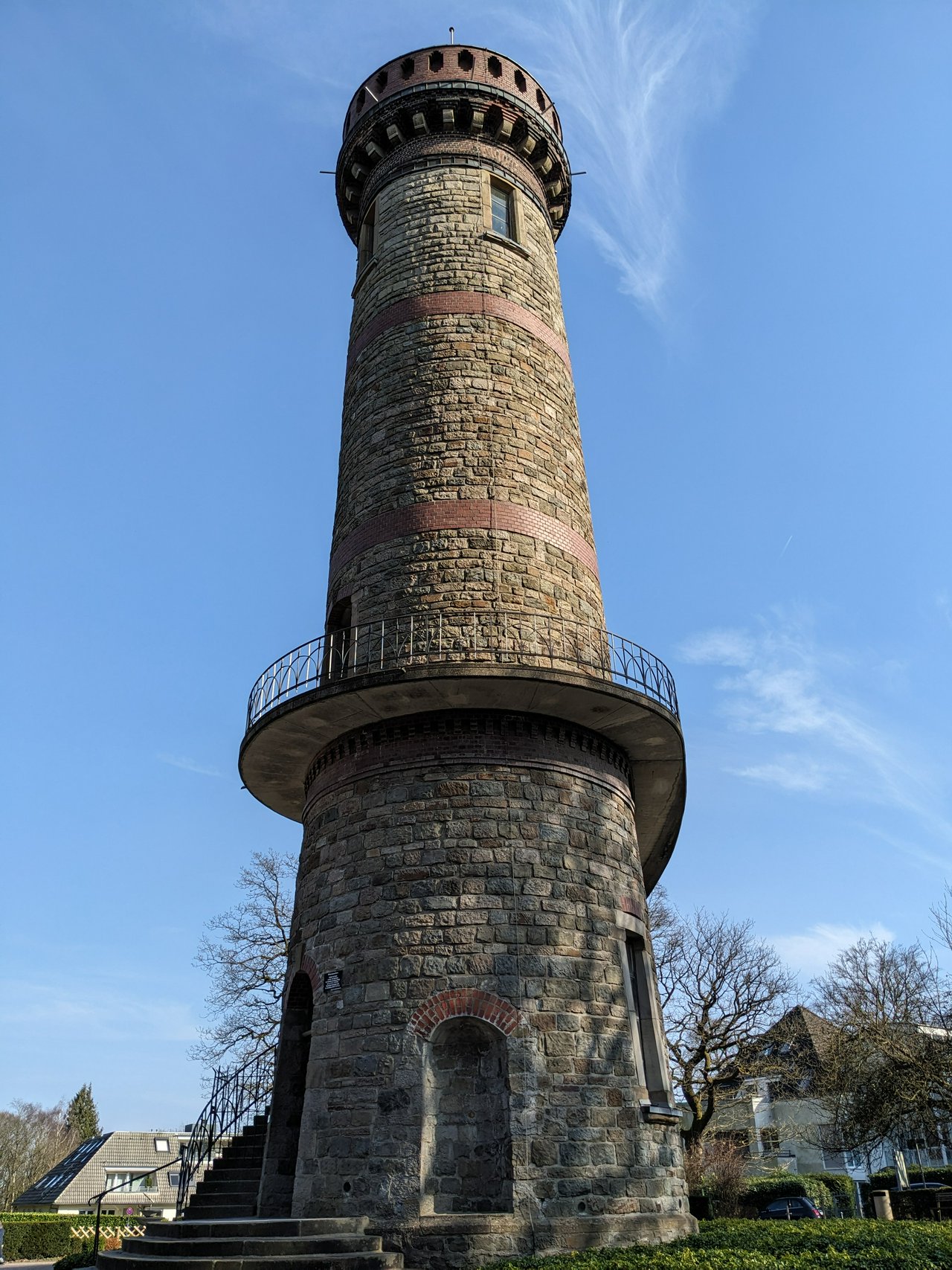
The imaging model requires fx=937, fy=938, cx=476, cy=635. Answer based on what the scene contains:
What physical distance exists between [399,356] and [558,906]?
28.6 feet

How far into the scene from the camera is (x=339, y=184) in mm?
18484

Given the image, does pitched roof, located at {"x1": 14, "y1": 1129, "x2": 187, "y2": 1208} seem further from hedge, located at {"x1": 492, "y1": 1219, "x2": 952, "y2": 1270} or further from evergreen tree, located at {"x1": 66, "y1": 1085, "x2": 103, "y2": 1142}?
hedge, located at {"x1": 492, "y1": 1219, "x2": 952, "y2": 1270}

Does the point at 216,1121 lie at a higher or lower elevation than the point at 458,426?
lower

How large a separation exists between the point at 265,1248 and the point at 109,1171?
40795mm

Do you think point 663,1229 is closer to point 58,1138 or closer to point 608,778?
point 608,778


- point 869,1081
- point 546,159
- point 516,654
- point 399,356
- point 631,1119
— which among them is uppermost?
point 546,159

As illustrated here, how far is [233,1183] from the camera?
12.1m

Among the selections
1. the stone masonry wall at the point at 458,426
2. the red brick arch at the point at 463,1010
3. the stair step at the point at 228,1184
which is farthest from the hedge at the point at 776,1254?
the stone masonry wall at the point at 458,426

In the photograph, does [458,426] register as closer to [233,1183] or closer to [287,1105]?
[287,1105]

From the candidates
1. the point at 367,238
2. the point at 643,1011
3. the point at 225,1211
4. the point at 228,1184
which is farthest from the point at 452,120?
the point at 225,1211

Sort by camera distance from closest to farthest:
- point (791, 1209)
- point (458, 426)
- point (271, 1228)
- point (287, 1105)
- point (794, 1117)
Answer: point (271, 1228) < point (287, 1105) < point (458, 426) < point (791, 1209) < point (794, 1117)

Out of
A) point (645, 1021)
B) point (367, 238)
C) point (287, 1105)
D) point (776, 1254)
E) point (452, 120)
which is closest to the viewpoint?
point (776, 1254)

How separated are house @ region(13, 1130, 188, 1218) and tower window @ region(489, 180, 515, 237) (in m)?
36.0

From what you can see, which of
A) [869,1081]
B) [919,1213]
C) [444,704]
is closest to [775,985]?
[869,1081]
